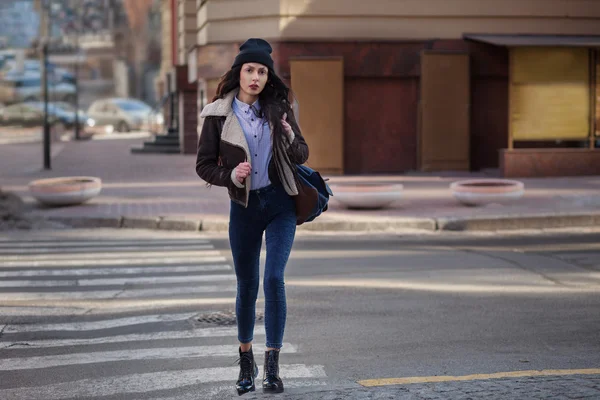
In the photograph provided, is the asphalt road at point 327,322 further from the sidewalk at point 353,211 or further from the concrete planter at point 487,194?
the concrete planter at point 487,194

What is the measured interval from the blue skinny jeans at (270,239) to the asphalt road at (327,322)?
17.7 inches

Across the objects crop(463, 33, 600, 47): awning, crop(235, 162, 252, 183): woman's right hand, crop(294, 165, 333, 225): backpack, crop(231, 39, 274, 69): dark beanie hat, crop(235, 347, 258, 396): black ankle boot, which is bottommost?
crop(235, 347, 258, 396): black ankle boot

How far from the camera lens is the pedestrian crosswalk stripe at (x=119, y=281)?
10.4m

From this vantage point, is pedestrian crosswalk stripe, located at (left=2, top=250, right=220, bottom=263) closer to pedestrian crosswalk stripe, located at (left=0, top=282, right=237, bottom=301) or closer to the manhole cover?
pedestrian crosswalk stripe, located at (left=0, top=282, right=237, bottom=301)

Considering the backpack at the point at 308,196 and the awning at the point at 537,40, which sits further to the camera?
the awning at the point at 537,40

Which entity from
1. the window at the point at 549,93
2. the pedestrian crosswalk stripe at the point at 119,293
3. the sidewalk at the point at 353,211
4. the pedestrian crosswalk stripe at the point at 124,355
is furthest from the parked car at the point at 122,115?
the pedestrian crosswalk stripe at the point at 124,355

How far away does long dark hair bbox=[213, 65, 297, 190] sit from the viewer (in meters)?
5.94

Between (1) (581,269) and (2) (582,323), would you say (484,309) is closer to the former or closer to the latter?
(2) (582,323)

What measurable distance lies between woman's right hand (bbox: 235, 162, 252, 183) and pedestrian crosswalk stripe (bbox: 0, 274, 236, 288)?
15.7 ft

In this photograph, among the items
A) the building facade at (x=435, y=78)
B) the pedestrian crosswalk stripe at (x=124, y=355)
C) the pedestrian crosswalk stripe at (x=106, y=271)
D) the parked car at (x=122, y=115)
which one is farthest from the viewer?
the parked car at (x=122, y=115)

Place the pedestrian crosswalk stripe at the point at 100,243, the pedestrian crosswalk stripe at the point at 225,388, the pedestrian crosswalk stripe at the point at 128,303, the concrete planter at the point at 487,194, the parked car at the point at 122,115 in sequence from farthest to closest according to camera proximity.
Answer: the parked car at the point at 122,115, the concrete planter at the point at 487,194, the pedestrian crosswalk stripe at the point at 100,243, the pedestrian crosswalk stripe at the point at 128,303, the pedestrian crosswalk stripe at the point at 225,388

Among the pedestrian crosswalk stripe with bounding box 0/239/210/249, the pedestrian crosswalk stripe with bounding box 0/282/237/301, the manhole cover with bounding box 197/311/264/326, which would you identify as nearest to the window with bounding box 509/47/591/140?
the pedestrian crosswalk stripe with bounding box 0/239/210/249

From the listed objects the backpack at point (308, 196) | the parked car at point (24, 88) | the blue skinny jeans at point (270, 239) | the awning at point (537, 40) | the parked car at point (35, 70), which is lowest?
the blue skinny jeans at point (270, 239)

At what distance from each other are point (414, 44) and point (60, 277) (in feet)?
49.3
